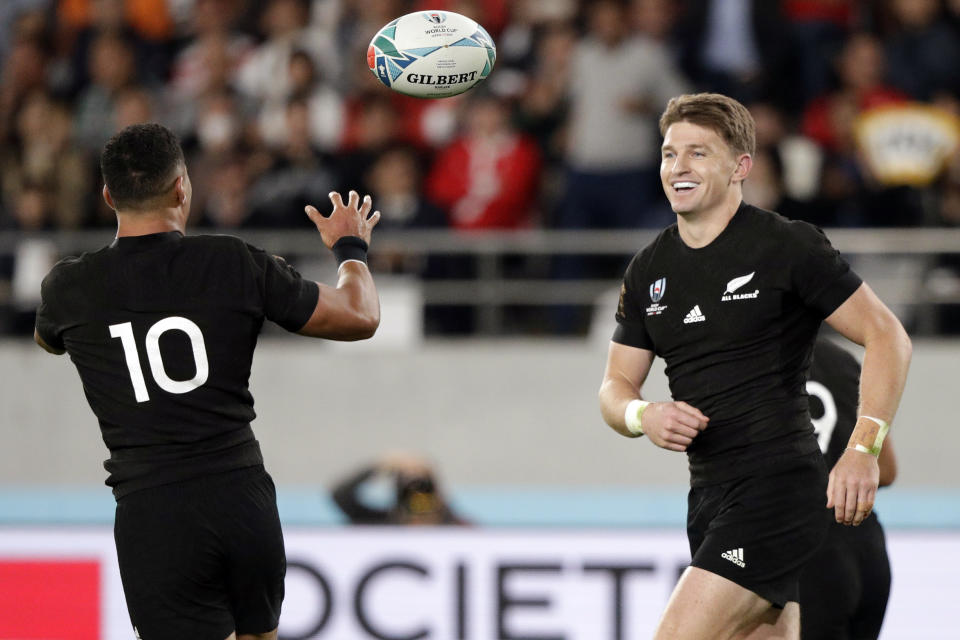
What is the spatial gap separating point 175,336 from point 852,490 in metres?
2.01

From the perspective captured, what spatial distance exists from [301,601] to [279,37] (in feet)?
19.0

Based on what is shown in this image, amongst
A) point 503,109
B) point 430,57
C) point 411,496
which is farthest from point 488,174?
point 430,57

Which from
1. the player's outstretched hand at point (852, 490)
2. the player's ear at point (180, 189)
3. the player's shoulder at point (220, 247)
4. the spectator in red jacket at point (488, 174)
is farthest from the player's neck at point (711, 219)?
the spectator in red jacket at point (488, 174)

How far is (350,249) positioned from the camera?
4.61m

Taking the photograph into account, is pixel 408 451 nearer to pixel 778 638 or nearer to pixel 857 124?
pixel 857 124

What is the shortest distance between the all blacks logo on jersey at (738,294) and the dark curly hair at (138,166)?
1735 millimetres

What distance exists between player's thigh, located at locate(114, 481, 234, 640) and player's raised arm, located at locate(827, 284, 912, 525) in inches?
71.8

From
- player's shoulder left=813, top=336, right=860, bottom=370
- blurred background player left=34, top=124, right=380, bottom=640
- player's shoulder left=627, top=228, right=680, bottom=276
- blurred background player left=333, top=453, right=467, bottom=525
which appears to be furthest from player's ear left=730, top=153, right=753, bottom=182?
blurred background player left=333, top=453, right=467, bottom=525

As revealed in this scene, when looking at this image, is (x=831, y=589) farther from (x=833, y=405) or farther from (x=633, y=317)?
(x=633, y=317)

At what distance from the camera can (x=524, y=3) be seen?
37.5 ft

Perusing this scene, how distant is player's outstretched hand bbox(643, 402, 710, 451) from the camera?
14.2ft

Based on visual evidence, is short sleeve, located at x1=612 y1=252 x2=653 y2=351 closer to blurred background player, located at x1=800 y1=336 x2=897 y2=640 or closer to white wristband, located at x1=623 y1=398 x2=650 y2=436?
white wristband, located at x1=623 y1=398 x2=650 y2=436

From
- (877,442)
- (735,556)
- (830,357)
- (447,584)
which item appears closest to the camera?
(877,442)

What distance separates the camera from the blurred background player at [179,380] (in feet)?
13.8
